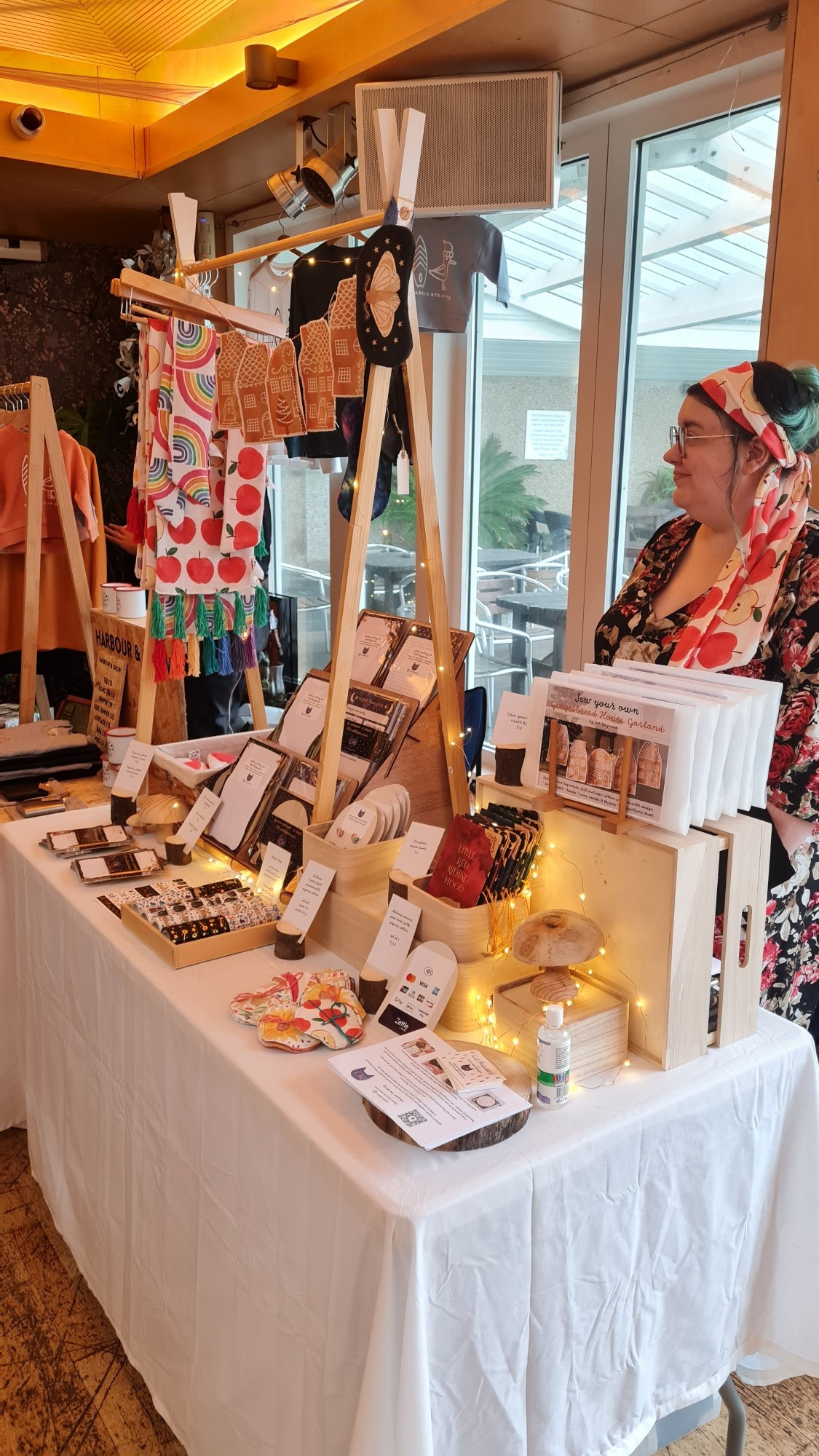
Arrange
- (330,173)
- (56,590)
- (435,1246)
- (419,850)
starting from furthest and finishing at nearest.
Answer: (56,590) → (330,173) → (419,850) → (435,1246)

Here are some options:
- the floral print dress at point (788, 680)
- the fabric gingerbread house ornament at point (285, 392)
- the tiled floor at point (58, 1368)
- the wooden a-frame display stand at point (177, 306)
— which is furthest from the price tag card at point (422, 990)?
the wooden a-frame display stand at point (177, 306)

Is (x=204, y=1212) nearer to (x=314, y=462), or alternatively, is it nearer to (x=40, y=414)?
(x=40, y=414)

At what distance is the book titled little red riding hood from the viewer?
1.42m

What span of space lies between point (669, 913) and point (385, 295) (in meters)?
1.09

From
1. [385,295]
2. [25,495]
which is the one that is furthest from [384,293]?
[25,495]

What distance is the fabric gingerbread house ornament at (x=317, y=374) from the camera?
6.18 ft

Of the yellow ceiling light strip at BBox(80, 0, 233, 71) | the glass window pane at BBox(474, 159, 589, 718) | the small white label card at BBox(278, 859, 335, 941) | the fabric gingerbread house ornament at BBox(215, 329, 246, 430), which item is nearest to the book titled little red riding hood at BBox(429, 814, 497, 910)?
the small white label card at BBox(278, 859, 335, 941)

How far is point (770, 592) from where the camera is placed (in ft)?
5.49

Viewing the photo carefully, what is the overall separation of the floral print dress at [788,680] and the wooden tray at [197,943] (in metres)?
0.79

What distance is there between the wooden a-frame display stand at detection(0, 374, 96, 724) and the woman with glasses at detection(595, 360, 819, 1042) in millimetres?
1975

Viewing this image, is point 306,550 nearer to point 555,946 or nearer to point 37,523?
point 37,523

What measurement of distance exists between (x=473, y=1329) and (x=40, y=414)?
2919 mm

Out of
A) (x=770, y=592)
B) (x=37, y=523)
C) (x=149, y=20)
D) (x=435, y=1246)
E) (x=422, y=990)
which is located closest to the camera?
(x=435, y=1246)

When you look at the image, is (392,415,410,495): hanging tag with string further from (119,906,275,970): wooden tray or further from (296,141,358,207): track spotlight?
(296,141,358,207): track spotlight
